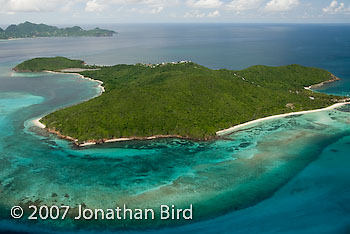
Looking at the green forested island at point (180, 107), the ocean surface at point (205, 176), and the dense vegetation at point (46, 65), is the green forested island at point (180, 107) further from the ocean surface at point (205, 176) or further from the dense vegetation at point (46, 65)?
the dense vegetation at point (46, 65)

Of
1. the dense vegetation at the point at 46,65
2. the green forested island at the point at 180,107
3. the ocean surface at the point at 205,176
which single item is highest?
the dense vegetation at the point at 46,65

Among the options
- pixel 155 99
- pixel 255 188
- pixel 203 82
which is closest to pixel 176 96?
pixel 155 99

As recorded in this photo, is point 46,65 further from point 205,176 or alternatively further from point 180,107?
point 205,176

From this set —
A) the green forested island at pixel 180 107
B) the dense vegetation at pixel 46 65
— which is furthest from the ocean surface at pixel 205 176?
the dense vegetation at pixel 46 65

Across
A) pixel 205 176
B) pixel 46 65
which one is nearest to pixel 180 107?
pixel 205 176

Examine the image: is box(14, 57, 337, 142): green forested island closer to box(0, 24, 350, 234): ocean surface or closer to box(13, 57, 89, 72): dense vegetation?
box(0, 24, 350, 234): ocean surface
